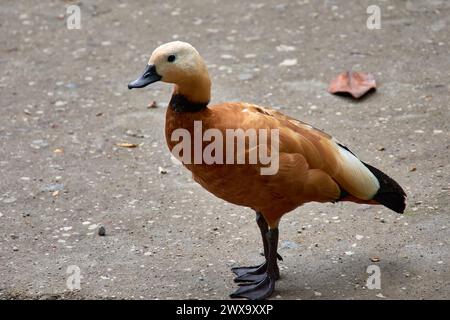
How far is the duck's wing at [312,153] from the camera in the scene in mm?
3818

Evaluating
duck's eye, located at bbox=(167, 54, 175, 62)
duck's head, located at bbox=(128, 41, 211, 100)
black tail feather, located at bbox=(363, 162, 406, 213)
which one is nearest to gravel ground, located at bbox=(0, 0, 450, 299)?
black tail feather, located at bbox=(363, 162, 406, 213)

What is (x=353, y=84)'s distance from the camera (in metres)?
6.19

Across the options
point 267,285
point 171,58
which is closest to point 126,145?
point 267,285

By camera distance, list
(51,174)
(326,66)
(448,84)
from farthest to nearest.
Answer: (326,66)
(448,84)
(51,174)

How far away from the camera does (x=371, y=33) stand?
23.1ft

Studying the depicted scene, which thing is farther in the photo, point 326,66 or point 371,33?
point 371,33

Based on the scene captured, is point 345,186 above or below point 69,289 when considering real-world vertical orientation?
above

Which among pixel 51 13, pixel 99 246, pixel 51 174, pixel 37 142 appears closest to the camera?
pixel 99 246

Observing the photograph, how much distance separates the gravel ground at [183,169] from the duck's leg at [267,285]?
0.09 m

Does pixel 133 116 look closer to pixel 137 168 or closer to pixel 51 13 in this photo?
pixel 137 168

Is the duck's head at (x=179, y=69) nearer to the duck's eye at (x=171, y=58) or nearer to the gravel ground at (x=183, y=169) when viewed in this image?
the duck's eye at (x=171, y=58)
